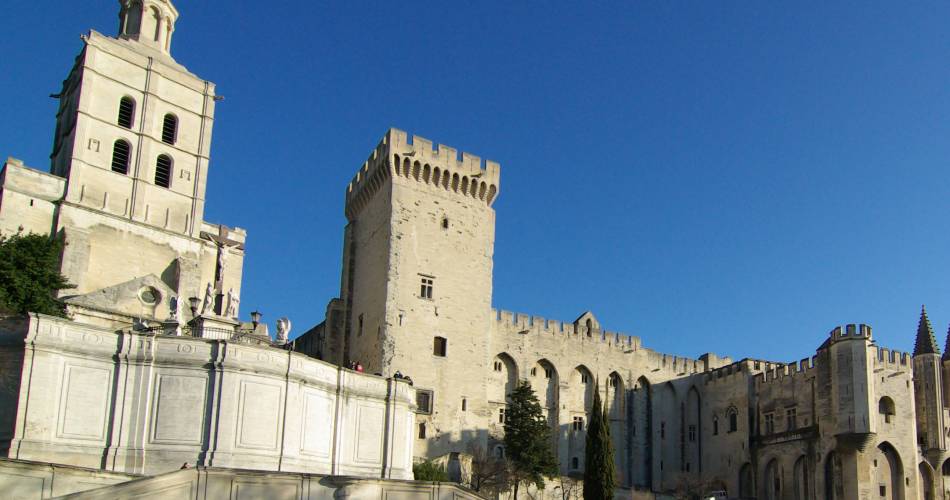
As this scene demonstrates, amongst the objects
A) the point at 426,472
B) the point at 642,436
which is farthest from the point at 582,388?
the point at 426,472

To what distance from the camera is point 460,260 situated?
46688 millimetres

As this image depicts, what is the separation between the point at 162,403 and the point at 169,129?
871 inches

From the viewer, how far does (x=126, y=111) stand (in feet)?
145

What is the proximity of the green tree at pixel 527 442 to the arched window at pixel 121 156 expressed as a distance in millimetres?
20500

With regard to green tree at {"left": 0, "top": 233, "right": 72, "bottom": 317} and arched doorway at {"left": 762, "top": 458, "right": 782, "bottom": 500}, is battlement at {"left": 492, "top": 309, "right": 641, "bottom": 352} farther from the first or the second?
green tree at {"left": 0, "top": 233, "right": 72, "bottom": 317}

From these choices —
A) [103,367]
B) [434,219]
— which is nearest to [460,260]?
[434,219]

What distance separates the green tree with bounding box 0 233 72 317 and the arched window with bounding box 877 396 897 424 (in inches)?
1416

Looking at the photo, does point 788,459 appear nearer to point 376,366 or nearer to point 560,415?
point 560,415

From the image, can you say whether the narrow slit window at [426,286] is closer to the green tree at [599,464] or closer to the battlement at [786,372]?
the green tree at [599,464]

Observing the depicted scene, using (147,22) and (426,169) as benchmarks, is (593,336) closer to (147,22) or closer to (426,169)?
(426,169)

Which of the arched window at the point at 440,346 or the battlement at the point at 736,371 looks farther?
the battlement at the point at 736,371

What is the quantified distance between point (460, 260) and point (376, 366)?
6911 millimetres

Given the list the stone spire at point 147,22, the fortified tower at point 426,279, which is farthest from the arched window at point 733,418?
the stone spire at point 147,22

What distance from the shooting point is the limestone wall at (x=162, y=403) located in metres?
25.4
